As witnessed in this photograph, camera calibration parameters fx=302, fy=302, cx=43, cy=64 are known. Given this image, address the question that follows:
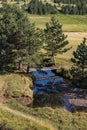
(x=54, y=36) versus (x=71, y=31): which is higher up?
(x=54, y=36)

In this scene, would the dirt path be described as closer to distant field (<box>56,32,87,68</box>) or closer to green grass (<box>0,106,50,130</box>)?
green grass (<box>0,106,50,130</box>)

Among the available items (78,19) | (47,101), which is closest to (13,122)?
(47,101)

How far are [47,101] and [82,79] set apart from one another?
391 inches

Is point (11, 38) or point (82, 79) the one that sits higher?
point (11, 38)

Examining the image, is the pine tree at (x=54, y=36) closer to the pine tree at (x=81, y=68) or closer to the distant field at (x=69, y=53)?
the distant field at (x=69, y=53)

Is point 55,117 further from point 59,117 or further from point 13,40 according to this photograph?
point 13,40

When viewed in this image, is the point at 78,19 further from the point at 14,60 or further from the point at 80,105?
the point at 80,105

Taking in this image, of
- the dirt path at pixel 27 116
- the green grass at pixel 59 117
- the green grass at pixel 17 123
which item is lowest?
the green grass at pixel 59 117

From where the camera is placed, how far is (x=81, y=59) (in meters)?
58.8

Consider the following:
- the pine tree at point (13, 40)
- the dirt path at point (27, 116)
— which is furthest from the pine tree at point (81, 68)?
the dirt path at point (27, 116)

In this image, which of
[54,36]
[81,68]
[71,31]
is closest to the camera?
[81,68]

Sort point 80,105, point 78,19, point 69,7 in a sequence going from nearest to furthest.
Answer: point 80,105 < point 78,19 < point 69,7

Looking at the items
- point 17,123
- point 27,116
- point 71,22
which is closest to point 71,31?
point 71,22

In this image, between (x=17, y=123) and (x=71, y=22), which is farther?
(x=71, y=22)
